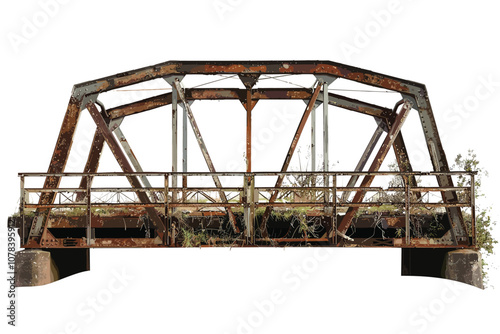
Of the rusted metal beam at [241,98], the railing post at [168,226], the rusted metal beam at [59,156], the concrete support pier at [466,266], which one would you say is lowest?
the concrete support pier at [466,266]

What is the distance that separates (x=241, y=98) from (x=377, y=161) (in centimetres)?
363

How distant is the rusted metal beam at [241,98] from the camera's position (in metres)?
16.8

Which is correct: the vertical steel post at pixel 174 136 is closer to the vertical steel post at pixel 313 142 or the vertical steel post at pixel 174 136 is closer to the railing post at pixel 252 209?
the railing post at pixel 252 209

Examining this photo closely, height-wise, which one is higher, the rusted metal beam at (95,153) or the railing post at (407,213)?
the rusted metal beam at (95,153)

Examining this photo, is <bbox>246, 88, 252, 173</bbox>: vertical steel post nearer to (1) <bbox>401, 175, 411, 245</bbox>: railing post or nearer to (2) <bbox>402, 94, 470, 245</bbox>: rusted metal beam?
(1) <bbox>401, 175, 411, 245</bbox>: railing post

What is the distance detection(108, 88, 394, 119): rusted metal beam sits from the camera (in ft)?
55.2

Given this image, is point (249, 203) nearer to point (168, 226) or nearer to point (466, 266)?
point (168, 226)

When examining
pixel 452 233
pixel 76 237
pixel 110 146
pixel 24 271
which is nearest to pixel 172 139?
pixel 110 146

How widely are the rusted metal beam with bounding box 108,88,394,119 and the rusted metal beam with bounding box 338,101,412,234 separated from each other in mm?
1663

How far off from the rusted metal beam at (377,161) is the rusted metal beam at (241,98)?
1.66 metres

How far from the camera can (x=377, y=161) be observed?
15.0 metres

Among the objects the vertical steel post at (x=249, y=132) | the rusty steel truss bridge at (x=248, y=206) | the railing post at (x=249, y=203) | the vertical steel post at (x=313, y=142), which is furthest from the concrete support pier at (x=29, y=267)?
the vertical steel post at (x=313, y=142)

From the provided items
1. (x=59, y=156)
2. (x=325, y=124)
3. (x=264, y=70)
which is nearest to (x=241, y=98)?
(x=264, y=70)

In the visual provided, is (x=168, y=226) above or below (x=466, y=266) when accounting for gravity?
above
